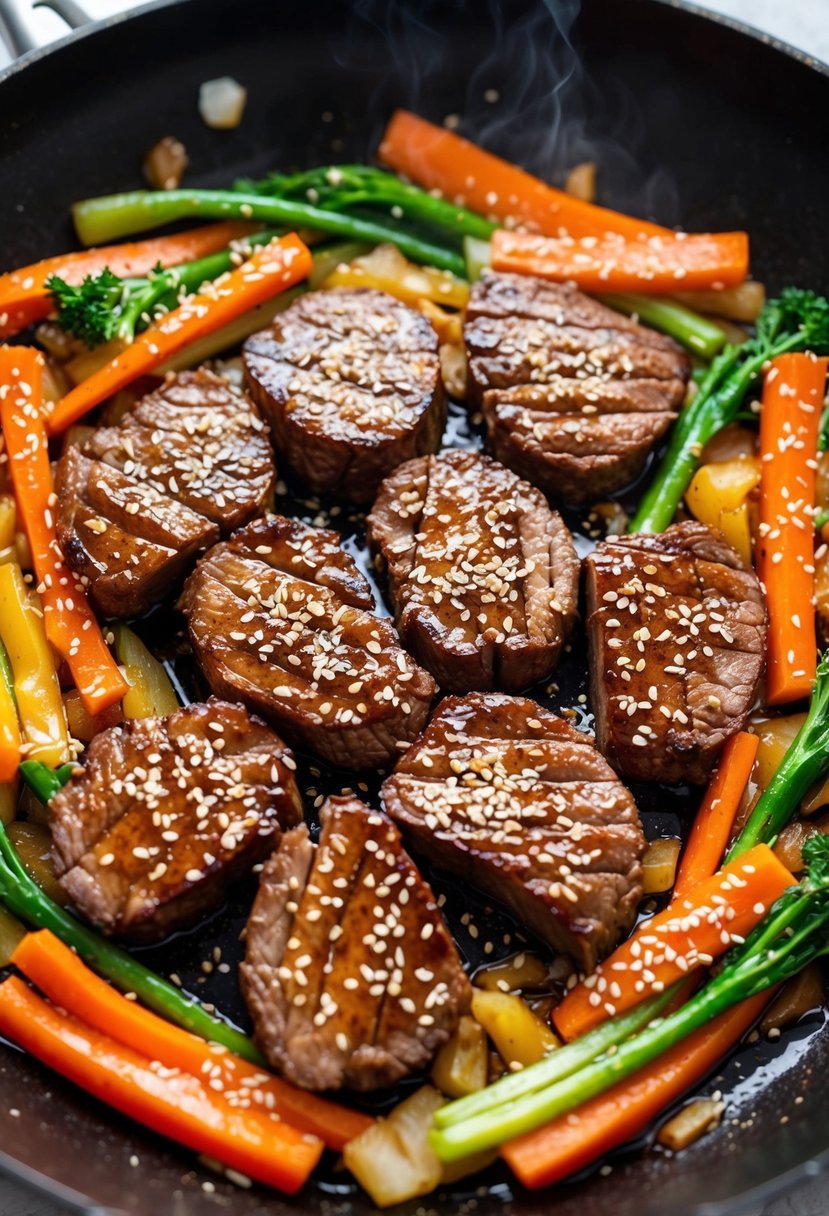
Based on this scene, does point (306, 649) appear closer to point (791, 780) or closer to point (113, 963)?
point (113, 963)

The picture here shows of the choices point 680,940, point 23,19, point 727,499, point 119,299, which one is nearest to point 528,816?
point 680,940

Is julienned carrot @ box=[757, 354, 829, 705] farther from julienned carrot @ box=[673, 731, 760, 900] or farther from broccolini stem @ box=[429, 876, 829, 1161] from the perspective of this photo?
broccolini stem @ box=[429, 876, 829, 1161]

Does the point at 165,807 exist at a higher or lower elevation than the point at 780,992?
higher

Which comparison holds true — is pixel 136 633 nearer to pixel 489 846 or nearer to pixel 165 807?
pixel 165 807

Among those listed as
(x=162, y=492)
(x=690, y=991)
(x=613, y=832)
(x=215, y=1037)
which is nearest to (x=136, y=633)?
(x=162, y=492)

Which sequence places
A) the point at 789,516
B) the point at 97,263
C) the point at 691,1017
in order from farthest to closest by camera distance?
the point at 97,263
the point at 789,516
the point at 691,1017

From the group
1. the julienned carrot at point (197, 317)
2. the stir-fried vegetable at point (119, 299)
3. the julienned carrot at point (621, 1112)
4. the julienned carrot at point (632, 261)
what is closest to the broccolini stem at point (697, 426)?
the julienned carrot at point (632, 261)

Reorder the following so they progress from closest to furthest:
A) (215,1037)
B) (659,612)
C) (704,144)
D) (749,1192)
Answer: (749,1192) → (215,1037) → (659,612) → (704,144)
